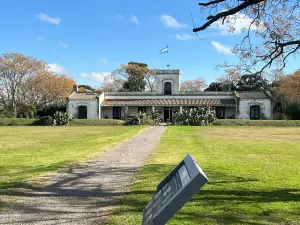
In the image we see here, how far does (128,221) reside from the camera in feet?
16.3

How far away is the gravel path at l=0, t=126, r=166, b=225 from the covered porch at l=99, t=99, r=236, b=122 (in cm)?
3804

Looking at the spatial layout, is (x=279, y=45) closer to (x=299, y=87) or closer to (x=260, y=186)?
(x=260, y=186)

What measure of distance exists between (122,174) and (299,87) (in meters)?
42.5

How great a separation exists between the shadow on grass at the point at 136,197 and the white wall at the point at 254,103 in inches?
1521

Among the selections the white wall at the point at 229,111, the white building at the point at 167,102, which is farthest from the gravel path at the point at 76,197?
the white wall at the point at 229,111

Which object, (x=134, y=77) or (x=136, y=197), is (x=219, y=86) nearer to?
(x=134, y=77)

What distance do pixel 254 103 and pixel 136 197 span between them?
4187 centimetres

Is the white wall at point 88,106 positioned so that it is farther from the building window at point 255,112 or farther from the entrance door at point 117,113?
the building window at point 255,112

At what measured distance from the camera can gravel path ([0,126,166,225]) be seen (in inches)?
205

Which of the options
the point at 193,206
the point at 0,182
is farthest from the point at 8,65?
the point at 193,206

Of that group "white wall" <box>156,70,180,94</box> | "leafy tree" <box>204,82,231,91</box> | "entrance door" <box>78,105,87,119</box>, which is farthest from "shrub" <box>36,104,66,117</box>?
"leafy tree" <box>204,82,231,91</box>

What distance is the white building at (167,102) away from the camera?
46.2 meters

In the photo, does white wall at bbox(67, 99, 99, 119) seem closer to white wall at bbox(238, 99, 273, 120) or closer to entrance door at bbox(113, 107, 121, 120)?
entrance door at bbox(113, 107, 121, 120)

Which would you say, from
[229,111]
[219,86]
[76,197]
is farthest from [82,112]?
[76,197]
